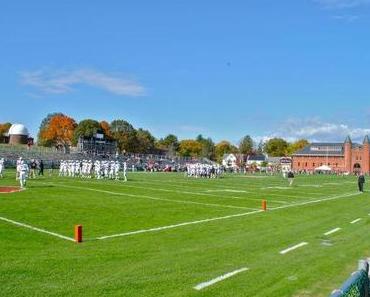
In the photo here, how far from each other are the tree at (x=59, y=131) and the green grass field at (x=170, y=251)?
125 m

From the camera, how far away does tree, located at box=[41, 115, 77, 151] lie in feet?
481

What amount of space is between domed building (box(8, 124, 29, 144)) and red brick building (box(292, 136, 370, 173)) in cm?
8864

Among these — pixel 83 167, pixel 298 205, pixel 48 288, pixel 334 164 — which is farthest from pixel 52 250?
pixel 334 164

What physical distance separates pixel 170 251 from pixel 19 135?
439ft

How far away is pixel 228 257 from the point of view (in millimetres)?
13133

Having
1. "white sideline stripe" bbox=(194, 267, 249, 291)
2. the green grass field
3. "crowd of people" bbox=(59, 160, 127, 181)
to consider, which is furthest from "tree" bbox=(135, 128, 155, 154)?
"white sideline stripe" bbox=(194, 267, 249, 291)

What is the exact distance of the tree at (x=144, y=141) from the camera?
164 meters

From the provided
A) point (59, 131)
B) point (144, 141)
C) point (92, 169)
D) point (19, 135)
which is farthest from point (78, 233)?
point (144, 141)

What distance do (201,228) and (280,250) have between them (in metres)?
4.04

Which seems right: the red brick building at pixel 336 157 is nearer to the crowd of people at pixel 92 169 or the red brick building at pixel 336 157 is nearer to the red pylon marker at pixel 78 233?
the crowd of people at pixel 92 169

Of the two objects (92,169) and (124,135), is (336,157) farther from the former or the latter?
(92,169)

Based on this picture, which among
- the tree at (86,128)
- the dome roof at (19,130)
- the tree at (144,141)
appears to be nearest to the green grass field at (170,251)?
the tree at (86,128)

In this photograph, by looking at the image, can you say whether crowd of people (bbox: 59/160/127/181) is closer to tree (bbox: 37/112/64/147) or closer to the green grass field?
Result: the green grass field

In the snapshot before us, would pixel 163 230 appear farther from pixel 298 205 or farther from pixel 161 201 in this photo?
pixel 298 205
